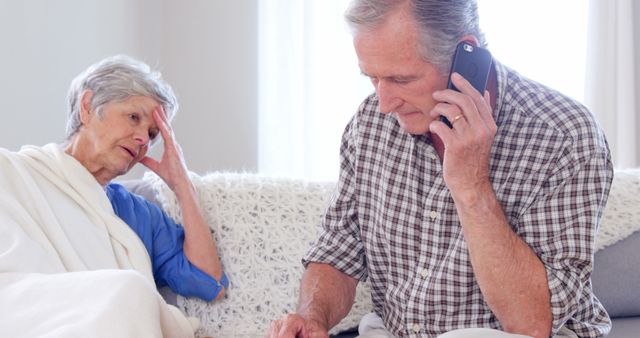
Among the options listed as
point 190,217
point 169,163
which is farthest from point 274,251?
point 169,163

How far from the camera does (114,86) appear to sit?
2145 mm

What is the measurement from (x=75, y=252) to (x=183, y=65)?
82.2 inches

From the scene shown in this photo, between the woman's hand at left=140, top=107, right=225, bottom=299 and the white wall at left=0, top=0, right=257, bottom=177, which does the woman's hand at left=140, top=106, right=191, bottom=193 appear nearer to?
the woman's hand at left=140, top=107, right=225, bottom=299

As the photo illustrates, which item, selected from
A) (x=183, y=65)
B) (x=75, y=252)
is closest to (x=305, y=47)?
(x=183, y=65)

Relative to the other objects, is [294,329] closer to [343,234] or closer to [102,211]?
[343,234]

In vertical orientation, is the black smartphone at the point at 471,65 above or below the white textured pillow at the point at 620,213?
above

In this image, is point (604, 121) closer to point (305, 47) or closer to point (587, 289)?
point (305, 47)

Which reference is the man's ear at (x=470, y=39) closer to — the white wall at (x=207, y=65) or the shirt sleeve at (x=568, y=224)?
the shirt sleeve at (x=568, y=224)

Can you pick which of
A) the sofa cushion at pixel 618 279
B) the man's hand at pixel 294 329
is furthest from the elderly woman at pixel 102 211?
the sofa cushion at pixel 618 279

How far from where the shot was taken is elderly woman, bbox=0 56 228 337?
1.76m

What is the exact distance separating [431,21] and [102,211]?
0.94m

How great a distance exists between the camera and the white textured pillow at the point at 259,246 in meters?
2.08

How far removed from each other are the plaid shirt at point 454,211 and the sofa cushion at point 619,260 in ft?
1.76

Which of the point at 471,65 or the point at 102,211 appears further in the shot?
the point at 102,211
